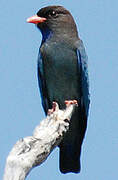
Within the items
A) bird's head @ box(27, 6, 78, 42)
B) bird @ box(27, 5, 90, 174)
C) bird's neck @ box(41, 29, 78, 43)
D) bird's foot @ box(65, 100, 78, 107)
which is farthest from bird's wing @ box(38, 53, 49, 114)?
bird's foot @ box(65, 100, 78, 107)

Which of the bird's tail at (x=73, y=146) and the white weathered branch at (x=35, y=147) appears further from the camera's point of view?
the bird's tail at (x=73, y=146)

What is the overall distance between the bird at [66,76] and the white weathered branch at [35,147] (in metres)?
1.69

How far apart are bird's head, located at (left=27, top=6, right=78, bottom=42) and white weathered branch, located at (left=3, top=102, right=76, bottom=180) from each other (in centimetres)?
225

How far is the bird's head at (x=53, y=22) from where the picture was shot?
8.98 meters

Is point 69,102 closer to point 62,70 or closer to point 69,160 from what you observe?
point 62,70

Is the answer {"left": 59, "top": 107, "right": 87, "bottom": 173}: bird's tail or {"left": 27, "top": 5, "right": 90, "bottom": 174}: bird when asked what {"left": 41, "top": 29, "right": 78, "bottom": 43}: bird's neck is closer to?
{"left": 27, "top": 5, "right": 90, "bottom": 174}: bird

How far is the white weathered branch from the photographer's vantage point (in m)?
5.32

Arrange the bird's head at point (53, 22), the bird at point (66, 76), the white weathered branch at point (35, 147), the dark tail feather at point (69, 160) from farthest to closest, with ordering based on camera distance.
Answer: the bird's head at point (53, 22)
the bird at point (66, 76)
the dark tail feather at point (69, 160)
the white weathered branch at point (35, 147)

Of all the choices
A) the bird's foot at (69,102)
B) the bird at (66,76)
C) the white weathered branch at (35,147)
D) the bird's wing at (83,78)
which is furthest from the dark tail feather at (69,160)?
the white weathered branch at (35,147)

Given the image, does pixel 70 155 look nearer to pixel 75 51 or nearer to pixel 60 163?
pixel 60 163

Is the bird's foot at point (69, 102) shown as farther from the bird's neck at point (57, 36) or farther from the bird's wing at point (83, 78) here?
the bird's neck at point (57, 36)

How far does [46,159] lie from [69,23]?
359 cm

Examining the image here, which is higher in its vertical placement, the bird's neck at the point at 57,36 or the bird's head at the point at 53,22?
the bird's head at the point at 53,22

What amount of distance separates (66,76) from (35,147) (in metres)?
3.06
